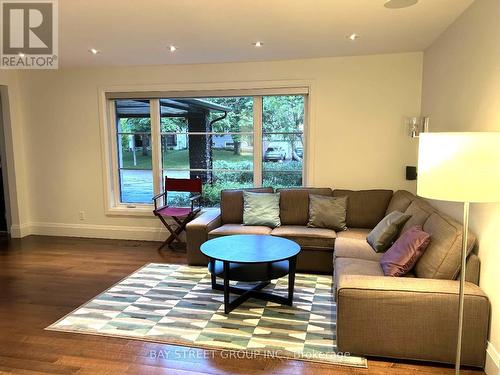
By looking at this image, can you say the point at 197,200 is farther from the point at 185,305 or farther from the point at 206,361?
the point at 206,361

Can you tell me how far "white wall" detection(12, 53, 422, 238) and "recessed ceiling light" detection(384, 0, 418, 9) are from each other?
1.68 meters

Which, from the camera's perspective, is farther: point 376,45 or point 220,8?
point 376,45

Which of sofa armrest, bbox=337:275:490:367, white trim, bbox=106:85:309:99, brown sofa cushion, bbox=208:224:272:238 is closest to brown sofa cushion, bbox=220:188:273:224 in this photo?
brown sofa cushion, bbox=208:224:272:238

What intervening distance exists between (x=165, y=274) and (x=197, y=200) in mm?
1553

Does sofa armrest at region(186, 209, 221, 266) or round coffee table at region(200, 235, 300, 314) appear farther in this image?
sofa armrest at region(186, 209, 221, 266)

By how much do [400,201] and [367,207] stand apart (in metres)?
0.44

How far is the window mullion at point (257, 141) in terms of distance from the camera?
4977mm

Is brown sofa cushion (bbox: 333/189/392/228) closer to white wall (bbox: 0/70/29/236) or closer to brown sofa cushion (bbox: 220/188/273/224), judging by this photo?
brown sofa cushion (bbox: 220/188/273/224)

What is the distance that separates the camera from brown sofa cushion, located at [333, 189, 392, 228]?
A: 4.34 metres

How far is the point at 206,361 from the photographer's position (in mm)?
2461

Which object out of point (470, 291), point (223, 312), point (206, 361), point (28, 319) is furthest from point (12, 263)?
point (470, 291)

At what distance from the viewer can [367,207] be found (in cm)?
436

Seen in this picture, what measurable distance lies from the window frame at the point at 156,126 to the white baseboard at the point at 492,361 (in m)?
2.86

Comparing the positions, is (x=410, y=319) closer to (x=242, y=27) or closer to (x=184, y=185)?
(x=242, y=27)
